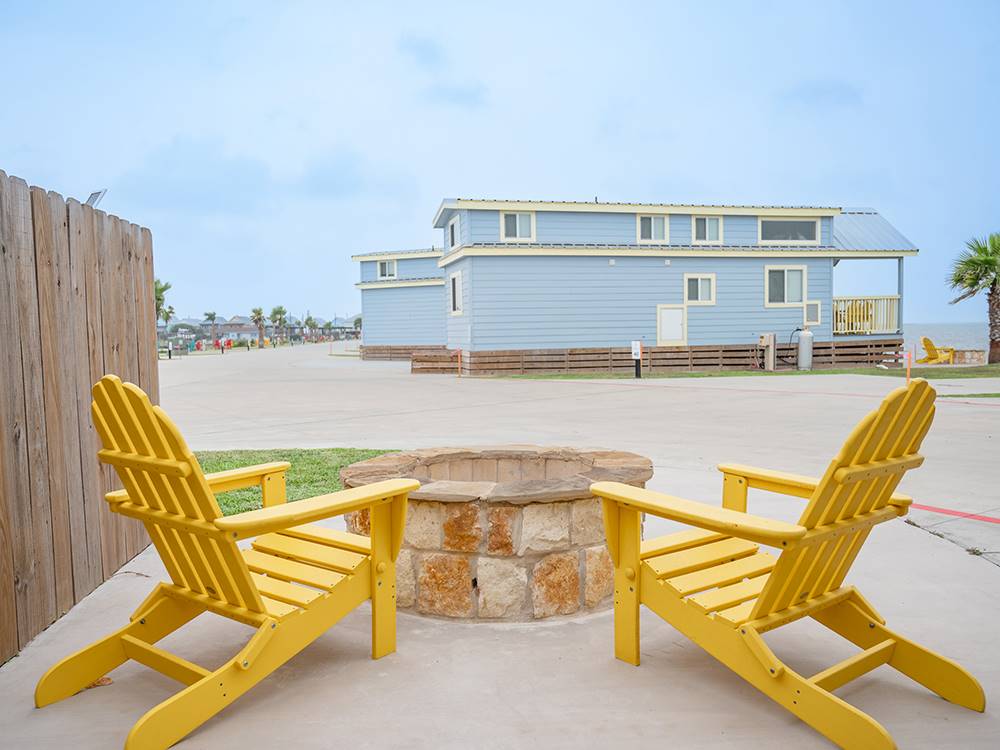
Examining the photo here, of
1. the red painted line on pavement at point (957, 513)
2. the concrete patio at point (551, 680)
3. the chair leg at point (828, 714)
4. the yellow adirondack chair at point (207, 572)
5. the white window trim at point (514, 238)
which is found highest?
the white window trim at point (514, 238)

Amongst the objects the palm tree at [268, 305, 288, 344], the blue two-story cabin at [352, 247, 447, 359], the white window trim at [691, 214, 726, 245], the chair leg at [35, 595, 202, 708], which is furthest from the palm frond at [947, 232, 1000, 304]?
the palm tree at [268, 305, 288, 344]

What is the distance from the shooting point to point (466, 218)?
26.0m

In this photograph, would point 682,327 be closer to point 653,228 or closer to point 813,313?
point 653,228

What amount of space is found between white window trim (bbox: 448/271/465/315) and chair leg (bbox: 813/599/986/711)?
2417cm

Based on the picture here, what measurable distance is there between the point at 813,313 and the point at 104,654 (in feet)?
93.8

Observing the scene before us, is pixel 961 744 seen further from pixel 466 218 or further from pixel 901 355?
pixel 901 355

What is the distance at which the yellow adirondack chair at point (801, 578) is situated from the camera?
2523 millimetres

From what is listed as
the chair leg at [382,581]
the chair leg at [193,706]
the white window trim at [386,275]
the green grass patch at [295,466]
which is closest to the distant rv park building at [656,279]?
the white window trim at [386,275]

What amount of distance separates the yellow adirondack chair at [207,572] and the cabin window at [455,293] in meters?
24.4

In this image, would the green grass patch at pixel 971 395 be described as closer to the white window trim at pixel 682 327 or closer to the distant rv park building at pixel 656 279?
the distant rv park building at pixel 656 279

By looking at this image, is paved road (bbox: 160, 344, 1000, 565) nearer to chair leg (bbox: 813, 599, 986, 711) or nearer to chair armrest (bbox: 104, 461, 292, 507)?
chair leg (bbox: 813, 599, 986, 711)

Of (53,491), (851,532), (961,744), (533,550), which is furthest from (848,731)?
(53,491)

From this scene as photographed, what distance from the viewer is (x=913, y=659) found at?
291 cm

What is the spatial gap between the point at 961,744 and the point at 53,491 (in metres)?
4.00
